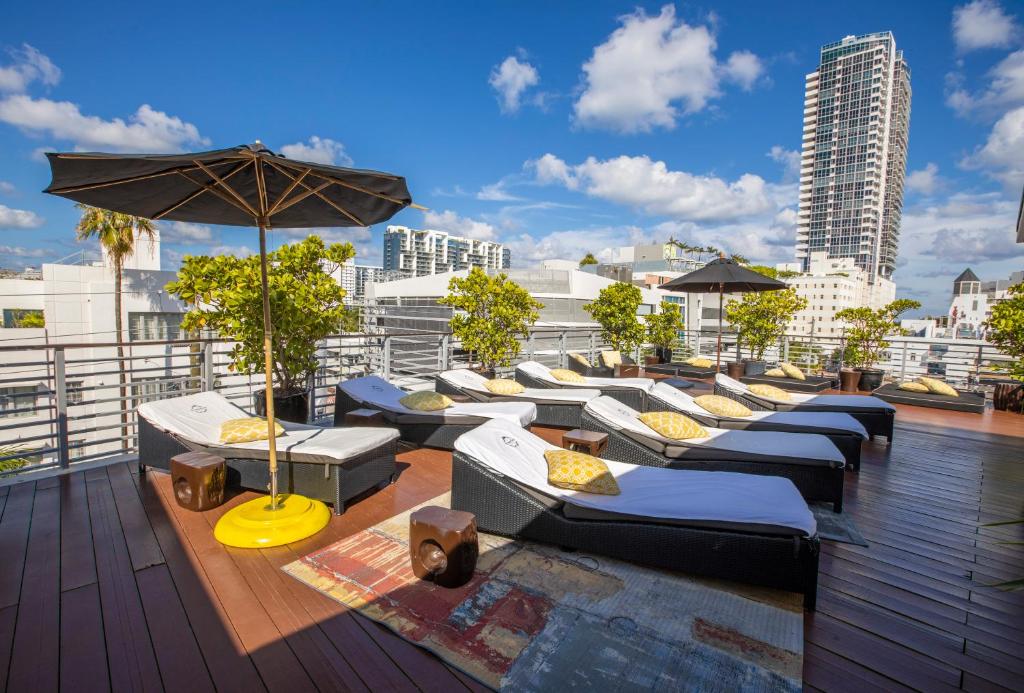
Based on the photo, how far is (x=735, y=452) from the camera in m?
3.67

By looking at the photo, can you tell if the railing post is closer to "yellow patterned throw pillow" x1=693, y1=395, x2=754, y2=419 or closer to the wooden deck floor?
the wooden deck floor

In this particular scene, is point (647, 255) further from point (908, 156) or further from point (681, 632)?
point (908, 156)

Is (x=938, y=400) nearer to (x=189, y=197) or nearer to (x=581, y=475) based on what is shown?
(x=581, y=475)

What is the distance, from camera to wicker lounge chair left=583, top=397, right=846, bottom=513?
3461 millimetres

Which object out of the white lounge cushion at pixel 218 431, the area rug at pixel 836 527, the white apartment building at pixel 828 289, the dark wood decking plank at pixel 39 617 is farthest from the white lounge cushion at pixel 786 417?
the white apartment building at pixel 828 289

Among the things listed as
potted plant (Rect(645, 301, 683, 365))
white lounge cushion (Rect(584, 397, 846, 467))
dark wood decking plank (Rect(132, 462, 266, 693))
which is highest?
potted plant (Rect(645, 301, 683, 365))

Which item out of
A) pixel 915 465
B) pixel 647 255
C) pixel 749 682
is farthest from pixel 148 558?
pixel 647 255

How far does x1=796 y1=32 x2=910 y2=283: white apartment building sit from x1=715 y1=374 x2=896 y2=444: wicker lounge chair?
375ft

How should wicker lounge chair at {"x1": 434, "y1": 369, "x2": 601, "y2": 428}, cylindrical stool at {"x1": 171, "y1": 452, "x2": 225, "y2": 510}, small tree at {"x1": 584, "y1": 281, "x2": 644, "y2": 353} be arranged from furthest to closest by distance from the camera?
1. small tree at {"x1": 584, "y1": 281, "x2": 644, "y2": 353}
2. wicker lounge chair at {"x1": 434, "y1": 369, "x2": 601, "y2": 428}
3. cylindrical stool at {"x1": 171, "y1": 452, "x2": 225, "y2": 510}

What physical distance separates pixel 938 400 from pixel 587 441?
697cm

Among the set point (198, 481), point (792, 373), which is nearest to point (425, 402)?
point (198, 481)

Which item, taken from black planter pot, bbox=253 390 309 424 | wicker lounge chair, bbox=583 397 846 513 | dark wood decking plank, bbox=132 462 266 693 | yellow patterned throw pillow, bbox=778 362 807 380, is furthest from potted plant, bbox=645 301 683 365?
dark wood decking plank, bbox=132 462 266 693

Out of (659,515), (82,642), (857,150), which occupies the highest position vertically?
(857,150)

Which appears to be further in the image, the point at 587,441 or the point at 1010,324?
the point at 1010,324
